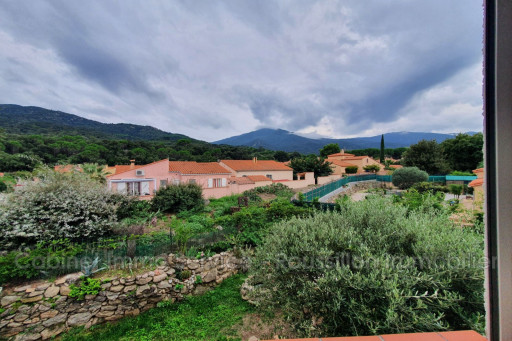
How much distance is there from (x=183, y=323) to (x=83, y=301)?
2.10 m

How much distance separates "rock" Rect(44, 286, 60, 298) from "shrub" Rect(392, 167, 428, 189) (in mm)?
25837

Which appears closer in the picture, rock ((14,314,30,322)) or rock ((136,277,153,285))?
rock ((14,314,30,322))

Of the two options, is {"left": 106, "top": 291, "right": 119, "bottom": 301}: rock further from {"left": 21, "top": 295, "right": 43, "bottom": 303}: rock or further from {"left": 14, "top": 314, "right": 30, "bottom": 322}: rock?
{"left": 14, "top": 314, "right": 30, "bottom": 322}: rock

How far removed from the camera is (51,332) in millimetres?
3691

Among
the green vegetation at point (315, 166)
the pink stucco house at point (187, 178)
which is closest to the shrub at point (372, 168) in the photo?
the green vegetation at point (315, 166)

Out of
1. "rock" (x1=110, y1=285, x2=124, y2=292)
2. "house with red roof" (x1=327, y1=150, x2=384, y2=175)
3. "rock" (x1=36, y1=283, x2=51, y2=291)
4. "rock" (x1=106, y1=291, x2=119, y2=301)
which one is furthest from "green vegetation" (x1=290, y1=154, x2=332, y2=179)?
"rock" (x1=36, y1=283, x2=51, y2=291)

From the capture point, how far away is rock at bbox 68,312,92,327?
3.84 metres

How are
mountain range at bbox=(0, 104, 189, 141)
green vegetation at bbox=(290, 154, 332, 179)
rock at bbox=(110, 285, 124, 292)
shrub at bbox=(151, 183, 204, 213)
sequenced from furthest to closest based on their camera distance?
green vegetation at bbox=(290, 154, 332, 179), mountain range at bbox=(0, 104, 189, 141), shrub at bbox=(151, 183, 204, 213), rock at bbox=(110, 285, 124, 292)

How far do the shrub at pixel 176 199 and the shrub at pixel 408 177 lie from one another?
2093cm

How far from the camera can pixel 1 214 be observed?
5.38 meters

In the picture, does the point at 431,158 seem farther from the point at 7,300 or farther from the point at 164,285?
the point at 7,300

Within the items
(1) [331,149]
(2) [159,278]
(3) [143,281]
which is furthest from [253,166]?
(1) [331,149]

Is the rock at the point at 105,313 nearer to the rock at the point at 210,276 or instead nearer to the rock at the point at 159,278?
the rock at the point at 159,278

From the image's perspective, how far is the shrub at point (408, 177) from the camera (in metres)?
20.4
